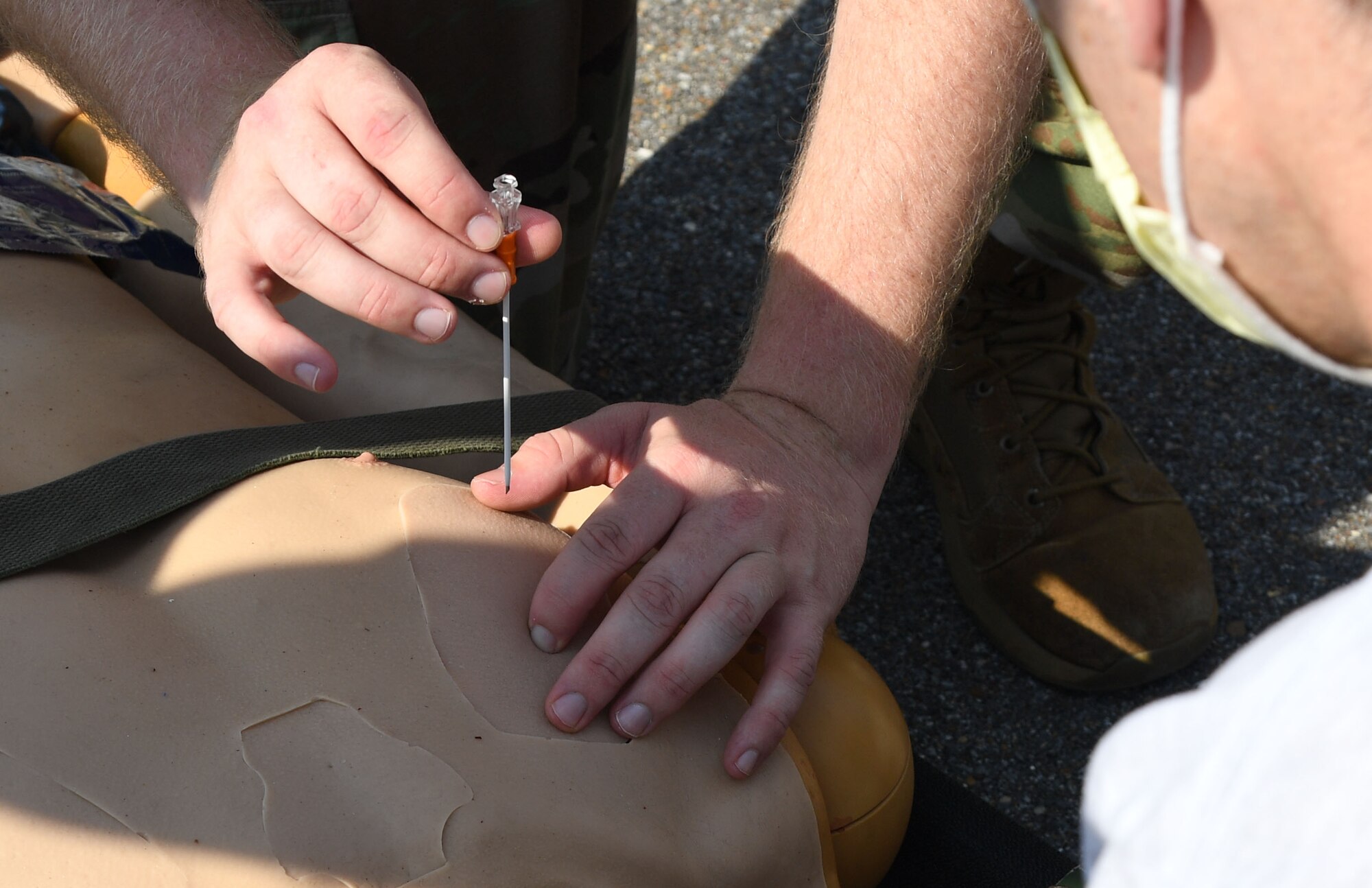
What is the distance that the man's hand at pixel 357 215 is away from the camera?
2.51ft

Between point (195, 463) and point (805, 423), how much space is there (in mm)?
538

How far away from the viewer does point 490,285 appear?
30.9 inches

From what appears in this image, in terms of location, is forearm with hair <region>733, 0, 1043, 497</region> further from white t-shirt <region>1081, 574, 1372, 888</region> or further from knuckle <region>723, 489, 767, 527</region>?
white t-shirt <region>1081, 574, 1372, 888</region>

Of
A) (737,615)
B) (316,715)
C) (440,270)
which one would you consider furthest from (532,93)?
(316,715)

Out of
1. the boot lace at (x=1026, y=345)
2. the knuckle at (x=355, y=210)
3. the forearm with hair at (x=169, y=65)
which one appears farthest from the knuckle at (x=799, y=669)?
the boot lace at (x=1026, y=345)

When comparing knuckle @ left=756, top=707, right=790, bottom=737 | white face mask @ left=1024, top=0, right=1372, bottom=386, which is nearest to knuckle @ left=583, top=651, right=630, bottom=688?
knuckle @ left=756, top=707, right=790, bottom=737

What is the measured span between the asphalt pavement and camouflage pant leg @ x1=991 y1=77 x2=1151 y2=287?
47 centimetres

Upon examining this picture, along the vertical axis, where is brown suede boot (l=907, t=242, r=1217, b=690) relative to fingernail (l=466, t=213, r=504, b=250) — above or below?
below

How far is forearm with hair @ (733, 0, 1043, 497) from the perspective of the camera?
1.08 meters

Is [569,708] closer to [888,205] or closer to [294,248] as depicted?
[294,248]

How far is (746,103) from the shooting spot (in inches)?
95.2

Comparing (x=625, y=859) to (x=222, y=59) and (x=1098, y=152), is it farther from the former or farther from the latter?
(x=222, y=59)

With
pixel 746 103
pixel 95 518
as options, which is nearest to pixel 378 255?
pixel 95 518

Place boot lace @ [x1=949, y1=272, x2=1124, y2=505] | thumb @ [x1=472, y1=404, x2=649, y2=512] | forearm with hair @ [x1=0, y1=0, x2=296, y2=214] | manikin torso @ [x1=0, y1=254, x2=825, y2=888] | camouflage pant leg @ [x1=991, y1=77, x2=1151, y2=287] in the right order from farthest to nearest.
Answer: boot lace @ [x1=949, y1=272, x2=1124, y2=505]
camouflage pant leg @ [x1=991, y1=77, x2=1151, y2=287]
forearm with hair @ [x1=0, y1=0, x2=296, y2=214]
thumb @ [x1=472, y1=404, x2=649, y2=512]
manikin torso @ [x1=0, y1=254, x2=825, y2=888]
